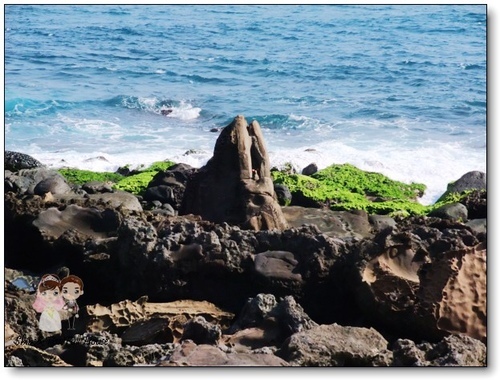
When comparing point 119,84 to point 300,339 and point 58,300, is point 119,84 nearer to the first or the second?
point 58,300

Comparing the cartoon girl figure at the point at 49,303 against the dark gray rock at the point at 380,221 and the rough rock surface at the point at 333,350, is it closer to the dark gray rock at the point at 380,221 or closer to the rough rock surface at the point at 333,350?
the rough rock surface at the point at 333,350

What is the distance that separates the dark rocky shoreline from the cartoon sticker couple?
66 millimetres

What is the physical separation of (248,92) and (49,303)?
774 cm

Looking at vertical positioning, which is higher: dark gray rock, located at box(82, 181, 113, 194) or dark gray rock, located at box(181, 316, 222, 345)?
dark gray rock, located at box(181, 316, 222, 345)

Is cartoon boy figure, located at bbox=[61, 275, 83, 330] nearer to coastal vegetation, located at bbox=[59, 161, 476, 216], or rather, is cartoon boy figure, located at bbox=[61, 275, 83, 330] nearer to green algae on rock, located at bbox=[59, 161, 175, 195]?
coastal vegetation, located at bbox=[59, 161, 476, 216]

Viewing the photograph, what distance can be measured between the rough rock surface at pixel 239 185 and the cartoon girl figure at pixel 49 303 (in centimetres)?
203

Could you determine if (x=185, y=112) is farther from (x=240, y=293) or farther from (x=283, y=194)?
(x=240, y=293)

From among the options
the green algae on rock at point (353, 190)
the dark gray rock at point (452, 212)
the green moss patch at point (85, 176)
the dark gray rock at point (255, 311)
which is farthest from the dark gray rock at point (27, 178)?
the dark gray rock at point (255, 311)

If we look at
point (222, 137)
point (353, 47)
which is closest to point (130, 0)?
point (222, 137)

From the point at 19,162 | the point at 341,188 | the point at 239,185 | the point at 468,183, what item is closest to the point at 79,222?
the point at 239,185

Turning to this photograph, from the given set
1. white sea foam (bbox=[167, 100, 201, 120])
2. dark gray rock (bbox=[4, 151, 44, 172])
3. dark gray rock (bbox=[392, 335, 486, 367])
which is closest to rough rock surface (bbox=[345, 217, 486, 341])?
dark gray rock (bbox=[392, 335, 486, 367])

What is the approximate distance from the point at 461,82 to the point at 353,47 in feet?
7.00

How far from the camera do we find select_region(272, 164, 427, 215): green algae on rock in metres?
10.4

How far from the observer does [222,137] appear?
8.23 meters
